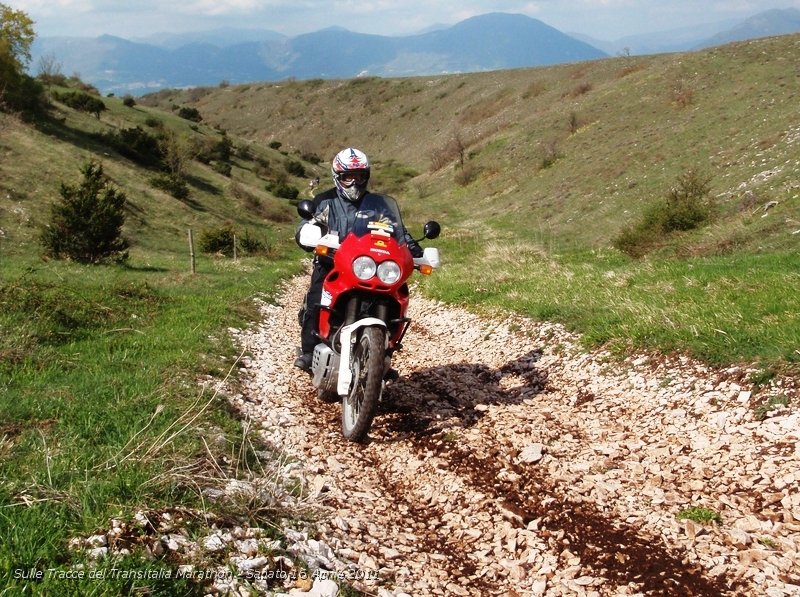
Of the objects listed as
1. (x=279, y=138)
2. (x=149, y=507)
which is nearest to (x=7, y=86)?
(x=149, y=507)

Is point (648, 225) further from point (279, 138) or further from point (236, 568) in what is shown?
point (279, 138)

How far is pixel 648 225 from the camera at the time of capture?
20.7m

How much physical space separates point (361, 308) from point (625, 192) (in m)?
28.3

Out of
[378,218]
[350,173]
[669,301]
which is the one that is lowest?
[669,301]

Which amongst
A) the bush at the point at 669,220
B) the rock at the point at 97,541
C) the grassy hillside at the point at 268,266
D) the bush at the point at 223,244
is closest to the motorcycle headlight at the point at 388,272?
the grassy hillside at the point at 268,266

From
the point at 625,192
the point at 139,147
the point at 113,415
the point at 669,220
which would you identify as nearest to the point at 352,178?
the point at 113,415

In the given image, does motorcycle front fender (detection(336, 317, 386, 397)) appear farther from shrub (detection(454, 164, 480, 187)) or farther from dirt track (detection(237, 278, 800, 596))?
shrub (detection(454, 164, 480, 187))

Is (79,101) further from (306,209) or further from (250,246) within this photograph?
(306,209)

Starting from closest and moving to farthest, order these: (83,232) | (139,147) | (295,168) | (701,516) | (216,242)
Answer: (701,516) < (83,232) < (216,242) < (139,147) < (295,168)

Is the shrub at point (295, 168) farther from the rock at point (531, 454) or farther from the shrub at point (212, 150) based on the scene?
the rock at point (531, 454)

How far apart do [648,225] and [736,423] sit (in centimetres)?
1689

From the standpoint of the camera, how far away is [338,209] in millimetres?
6902

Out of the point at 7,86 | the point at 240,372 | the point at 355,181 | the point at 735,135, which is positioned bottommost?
the point at 240,372

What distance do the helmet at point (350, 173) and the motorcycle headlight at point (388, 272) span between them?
1367 millimetres
